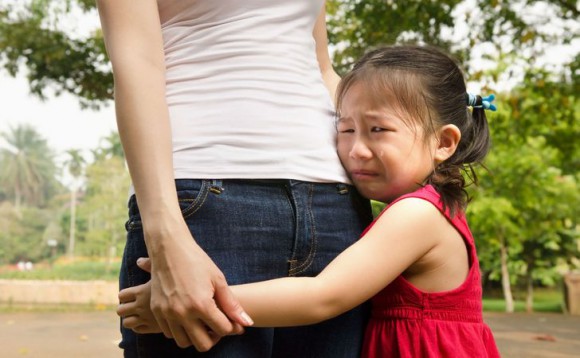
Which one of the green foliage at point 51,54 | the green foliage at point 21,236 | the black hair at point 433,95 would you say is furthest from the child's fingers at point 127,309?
the green foliage at point 21,236

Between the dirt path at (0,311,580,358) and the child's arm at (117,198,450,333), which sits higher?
the child's arm at (117,198,450,333)

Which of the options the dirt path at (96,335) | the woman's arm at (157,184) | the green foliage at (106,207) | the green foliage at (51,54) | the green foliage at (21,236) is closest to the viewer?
the woman's arm at (157,184)

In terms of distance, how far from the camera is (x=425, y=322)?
1398mm

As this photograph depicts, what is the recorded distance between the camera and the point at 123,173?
66.5ft

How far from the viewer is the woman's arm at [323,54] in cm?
163

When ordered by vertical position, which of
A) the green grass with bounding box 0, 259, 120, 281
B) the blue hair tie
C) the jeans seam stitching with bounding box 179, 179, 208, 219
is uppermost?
the blue hair tie

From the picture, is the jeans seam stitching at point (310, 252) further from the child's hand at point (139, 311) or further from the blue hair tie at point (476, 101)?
the blue hair tie at point (476, 101)

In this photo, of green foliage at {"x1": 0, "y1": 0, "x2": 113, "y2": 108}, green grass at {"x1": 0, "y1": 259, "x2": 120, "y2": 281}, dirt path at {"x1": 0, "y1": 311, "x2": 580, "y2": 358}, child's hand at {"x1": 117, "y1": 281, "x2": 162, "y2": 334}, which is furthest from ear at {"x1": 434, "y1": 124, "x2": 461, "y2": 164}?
green grass at {"x1": 0, "y1": 259, "x2": 120, "y2": 281}

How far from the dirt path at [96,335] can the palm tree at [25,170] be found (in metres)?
35.8

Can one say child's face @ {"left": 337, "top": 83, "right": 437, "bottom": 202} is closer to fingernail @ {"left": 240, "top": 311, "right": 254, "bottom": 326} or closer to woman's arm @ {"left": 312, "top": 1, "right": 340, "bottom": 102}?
woman's arm @ {"left": 312, "top": 1, "right": 340, "bottom": 102}

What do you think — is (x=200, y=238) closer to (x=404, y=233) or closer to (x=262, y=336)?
(x=262, y=336)

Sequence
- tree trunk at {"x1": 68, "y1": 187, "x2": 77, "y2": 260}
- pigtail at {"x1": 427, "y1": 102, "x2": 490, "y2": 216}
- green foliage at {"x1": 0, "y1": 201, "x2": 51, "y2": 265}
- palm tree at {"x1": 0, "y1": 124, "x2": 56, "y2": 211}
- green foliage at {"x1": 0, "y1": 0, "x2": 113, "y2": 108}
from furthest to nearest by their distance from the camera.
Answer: palm tree at {"x1": 0, "y1": 124, "x2": 56, "y2": 211}, tree trunk at {"x1": 68, "y1": 187, "x2": 77, "y2": 260}, green foliage at {"x1": 0, "y1": 201, "x2": 51, "y2": 265}, green foliage at {"x1": 0, "y1": 0, "x2": 113, "y2": 108}, pigtail at {"x1": 427, "y1": 102, "x2": 490, "y2": 216}

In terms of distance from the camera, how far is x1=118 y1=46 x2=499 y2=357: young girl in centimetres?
131

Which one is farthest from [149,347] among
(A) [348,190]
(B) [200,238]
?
(A) [348,190]
